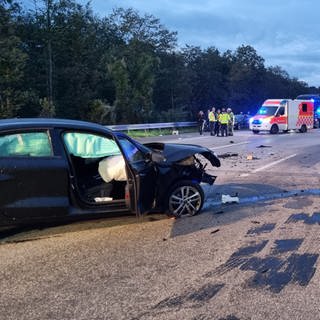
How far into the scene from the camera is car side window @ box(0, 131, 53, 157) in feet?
19.5

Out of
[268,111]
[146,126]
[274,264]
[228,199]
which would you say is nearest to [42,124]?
[274,264]

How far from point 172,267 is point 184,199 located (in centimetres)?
222

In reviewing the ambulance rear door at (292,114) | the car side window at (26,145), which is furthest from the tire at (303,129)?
the car side window at (26,145)

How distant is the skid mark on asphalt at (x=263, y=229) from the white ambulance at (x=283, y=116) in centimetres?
2678

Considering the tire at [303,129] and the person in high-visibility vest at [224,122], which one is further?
the tire at [303,129]

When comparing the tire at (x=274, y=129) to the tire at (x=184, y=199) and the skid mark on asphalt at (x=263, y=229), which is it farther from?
the skid mark on asphalt at (x=263, y=229)

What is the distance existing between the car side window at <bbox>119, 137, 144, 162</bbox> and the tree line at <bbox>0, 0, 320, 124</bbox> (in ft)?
69.7

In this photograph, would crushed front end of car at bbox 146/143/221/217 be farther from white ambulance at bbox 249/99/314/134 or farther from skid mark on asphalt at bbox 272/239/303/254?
white ambulance at bbox 249/99/314/134

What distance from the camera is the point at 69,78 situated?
37438mm

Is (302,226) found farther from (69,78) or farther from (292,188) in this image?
(69,78)

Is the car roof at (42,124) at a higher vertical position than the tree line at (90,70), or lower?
lower

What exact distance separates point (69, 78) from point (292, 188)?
29.3 meters

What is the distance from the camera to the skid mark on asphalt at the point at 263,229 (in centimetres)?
669


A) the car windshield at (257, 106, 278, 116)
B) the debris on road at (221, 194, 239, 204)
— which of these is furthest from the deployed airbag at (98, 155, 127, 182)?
the car windshield at (257, 106, 278, 116)
